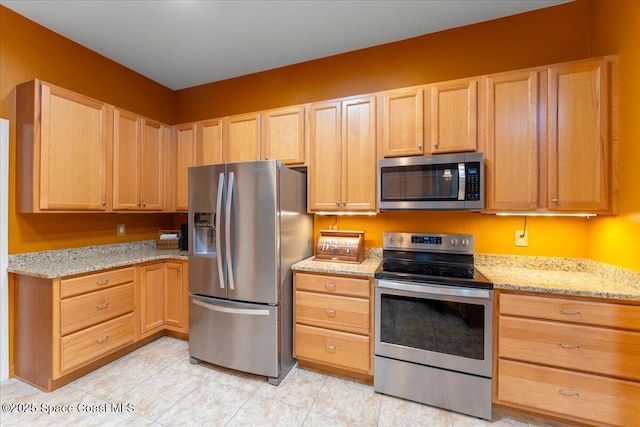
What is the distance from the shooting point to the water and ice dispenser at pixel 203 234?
229cm

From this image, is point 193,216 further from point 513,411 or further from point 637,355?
point 637,355

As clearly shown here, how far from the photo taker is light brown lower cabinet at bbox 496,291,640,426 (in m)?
1.48

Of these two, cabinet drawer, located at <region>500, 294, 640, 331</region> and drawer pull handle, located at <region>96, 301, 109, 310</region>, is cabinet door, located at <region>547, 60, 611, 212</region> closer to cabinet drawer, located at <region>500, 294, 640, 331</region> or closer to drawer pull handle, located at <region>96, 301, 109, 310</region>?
cabinet drawer, located at <region>500, 294, 640, 331</region>

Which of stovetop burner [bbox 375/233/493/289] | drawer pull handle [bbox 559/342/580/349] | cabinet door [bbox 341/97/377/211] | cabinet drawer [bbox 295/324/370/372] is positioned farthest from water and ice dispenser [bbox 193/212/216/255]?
drawer pull handle [bbox 559/342/580/349]

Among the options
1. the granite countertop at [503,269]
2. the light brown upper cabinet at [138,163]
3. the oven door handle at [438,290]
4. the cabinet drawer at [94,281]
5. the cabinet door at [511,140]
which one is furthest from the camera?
the light brown upper cabinet at [138,163]

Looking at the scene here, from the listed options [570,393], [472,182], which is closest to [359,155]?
[472,182]

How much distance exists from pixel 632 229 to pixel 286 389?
253cm

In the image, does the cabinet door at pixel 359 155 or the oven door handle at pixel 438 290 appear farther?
the cabinet door at pixel 359 155

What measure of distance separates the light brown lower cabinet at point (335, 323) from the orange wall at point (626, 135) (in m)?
1.60

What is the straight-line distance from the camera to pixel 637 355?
1460 millimetres

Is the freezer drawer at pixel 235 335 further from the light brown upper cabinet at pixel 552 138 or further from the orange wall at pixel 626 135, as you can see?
the orange wall at pixel 626 135

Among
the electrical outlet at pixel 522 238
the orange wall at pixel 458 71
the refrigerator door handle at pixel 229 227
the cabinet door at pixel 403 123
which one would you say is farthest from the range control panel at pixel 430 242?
the refrigerator door handle at pixel 229 227

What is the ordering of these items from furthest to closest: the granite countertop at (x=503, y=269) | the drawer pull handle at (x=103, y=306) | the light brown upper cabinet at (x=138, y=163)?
the light brown upper cabinet at (x=138, y=163) < the drawer pull handle at (x=103, y=306) < the granite countertop at (x=503, y=269)

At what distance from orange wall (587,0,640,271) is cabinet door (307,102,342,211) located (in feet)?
6.08
